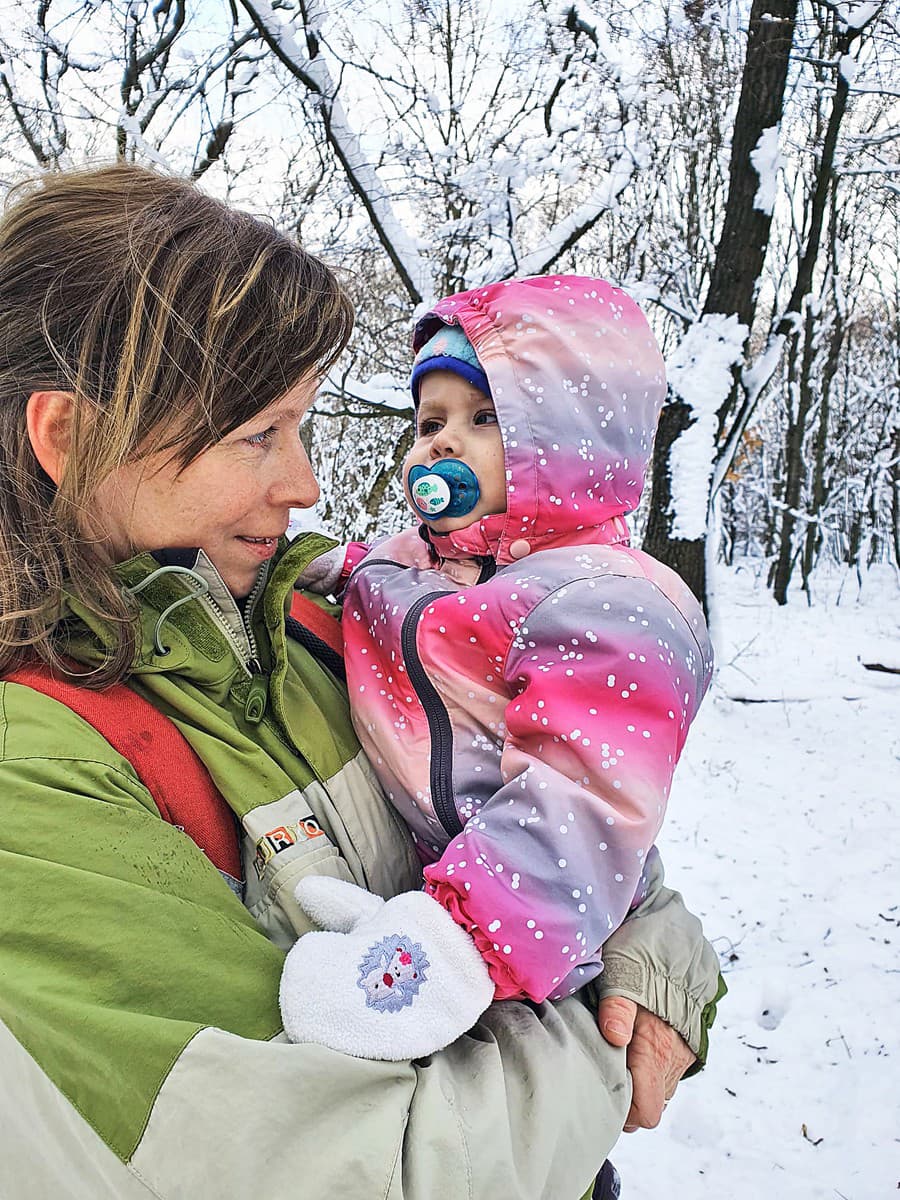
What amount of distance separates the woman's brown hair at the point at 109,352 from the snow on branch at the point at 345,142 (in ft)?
15.6

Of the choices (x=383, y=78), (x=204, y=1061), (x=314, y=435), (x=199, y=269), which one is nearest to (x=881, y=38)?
(x=383, y=78)

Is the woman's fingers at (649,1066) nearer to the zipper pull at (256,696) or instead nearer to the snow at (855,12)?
the zipper pull at (256,696)

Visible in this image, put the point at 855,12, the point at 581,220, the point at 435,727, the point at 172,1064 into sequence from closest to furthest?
the point at 172,1064
the point at 435,727
the point at 581,220
the point at 855,12

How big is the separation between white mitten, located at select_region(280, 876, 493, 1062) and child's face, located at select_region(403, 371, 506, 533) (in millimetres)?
777

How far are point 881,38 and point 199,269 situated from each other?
359 inches

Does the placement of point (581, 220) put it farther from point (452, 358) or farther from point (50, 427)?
point (50, 427)

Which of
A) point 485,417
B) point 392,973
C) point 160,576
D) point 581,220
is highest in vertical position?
point 581,220

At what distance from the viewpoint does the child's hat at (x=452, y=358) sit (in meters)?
1.73

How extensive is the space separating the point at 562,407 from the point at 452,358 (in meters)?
0.27

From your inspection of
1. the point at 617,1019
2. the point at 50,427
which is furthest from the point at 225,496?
the point at 617,1019

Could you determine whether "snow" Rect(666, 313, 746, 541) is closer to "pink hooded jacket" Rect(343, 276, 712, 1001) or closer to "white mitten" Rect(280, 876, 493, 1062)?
"pink hooded jacket" Rect(343, 276, 712, 1001)

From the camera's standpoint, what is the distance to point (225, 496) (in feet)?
4.31

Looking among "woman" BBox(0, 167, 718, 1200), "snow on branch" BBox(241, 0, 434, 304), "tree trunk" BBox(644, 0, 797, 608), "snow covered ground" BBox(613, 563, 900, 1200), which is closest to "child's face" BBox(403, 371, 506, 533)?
"woman" BBox(0, 167, 718, 1200)

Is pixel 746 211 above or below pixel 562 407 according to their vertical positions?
above
